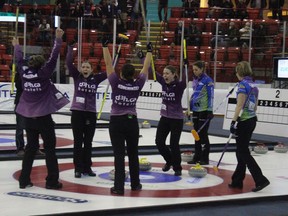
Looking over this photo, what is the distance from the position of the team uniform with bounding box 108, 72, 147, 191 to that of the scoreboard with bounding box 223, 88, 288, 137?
8.63 m

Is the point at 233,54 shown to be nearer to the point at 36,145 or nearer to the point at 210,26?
the point at 210,26

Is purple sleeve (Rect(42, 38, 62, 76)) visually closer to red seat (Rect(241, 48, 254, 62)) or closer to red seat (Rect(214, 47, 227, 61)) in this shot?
red seat (Rect(241, 48, 254, 62))

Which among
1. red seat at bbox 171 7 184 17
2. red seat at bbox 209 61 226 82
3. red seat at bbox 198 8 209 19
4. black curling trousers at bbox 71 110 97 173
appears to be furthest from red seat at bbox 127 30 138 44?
black curling trousers at bbox 71 110 97 173

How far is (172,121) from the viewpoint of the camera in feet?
33.7

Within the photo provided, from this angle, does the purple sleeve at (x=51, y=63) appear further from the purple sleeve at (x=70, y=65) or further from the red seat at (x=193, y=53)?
the red seat at (x=193, y=53)

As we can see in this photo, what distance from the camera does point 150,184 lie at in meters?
9.34

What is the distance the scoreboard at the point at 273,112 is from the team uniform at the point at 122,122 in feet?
28.3

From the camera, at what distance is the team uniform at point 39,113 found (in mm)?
8734

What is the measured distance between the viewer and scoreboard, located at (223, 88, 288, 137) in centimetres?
1650

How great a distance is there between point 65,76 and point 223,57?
5479 mm

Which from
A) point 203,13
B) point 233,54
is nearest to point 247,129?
point 233,54

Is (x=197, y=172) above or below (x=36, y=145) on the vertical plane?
below

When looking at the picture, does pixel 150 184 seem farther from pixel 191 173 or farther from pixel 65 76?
pixel 65 76

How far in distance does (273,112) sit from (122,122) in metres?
9.02
